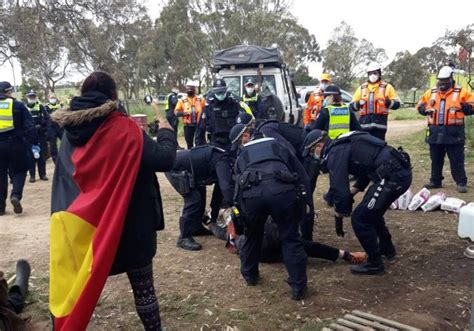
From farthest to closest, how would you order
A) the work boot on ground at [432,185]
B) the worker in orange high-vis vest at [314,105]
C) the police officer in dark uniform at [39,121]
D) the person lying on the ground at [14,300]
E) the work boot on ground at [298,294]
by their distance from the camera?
the police officer in dark uniform at [39,121], the worker in orange high-vis vest at [314,105], the work boot on ground at [432,185], the work boot on ground at [298,294], the person lying on the ground at [14,300]

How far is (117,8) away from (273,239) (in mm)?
7598

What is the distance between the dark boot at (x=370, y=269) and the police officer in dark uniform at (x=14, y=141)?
204 inches

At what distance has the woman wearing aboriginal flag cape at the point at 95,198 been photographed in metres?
2.80

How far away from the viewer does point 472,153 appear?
33.9ft

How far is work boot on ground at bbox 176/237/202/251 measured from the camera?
17.9ft

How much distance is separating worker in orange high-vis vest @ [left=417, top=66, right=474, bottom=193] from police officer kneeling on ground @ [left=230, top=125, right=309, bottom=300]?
13.2 ft

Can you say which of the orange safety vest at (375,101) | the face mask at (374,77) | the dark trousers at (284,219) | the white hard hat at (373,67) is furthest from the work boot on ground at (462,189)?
the dark trousers at (284,219)

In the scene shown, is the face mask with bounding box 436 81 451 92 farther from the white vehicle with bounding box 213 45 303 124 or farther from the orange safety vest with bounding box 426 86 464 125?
the white vehicle with bounding box 213 45 303 124

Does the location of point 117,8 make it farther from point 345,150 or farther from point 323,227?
point 345,150

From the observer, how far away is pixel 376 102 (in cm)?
780

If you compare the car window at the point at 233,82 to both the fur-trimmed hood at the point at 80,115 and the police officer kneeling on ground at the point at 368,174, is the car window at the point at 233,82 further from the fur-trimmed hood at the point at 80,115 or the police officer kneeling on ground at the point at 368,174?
the fur-trimmed hood at the point at 80,115

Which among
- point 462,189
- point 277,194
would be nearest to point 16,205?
point 277,194

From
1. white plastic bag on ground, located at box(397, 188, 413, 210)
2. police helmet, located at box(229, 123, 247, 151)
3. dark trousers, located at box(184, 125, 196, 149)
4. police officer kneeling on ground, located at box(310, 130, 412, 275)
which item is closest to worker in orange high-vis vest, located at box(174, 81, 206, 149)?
dark trousers, located at box(184, 125, 196, 149)

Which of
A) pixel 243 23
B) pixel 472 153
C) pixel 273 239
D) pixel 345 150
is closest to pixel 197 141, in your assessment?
pixel 273 239
